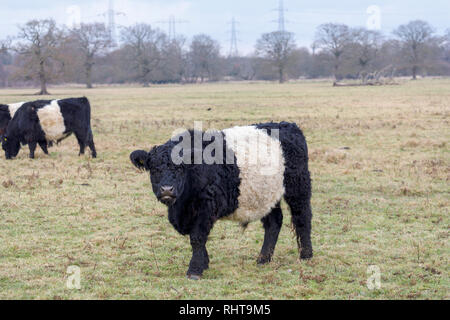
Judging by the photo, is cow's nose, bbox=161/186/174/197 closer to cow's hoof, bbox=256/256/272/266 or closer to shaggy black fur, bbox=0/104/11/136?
cow's hoof, bbox=256/256/272/266

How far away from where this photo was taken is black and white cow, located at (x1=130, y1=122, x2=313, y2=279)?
5.60 metres

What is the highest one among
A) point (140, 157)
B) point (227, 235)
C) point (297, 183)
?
point (140, 157)

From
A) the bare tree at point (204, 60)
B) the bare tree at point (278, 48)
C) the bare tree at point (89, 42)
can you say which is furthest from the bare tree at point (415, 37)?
the bare tree at point (89, 42)

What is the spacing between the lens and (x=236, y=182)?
595 cm

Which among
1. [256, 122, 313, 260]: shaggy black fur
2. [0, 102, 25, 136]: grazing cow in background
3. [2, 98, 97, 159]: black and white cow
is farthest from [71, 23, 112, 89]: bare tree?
[256, 122, 313, 260]: shaggy black fur

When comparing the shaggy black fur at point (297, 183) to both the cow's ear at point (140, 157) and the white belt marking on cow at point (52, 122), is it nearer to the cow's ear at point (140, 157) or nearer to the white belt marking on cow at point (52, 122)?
the cow's ear at point (140, 157)

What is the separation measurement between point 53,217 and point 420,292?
5898mm

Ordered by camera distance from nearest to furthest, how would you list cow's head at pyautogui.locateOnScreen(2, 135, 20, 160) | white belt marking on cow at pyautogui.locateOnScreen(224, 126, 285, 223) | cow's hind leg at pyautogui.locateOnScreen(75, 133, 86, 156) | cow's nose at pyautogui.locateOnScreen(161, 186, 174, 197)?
cow's nose at pyautogui.locateOnScreen(161, 186, 174, 197), white belt marking on cow at pyautogui.locateOnScreen(224, 126, 285, 223), cow's head at pyautogui.locateOnScreen(2, 135, 20, 160), cow's hind leg at pyautogui.locateOnScreen(75, 133, 86, 156)

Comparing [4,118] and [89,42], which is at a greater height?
Result: [89,42]

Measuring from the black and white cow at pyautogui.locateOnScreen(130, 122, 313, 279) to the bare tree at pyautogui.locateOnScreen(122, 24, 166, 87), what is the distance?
247 feet

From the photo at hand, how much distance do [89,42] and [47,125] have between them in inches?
2530

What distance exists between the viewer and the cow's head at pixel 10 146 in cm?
1480

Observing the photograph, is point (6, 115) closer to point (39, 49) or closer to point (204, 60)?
point (39, 49)

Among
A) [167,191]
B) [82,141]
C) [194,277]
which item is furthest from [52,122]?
[167,191]
